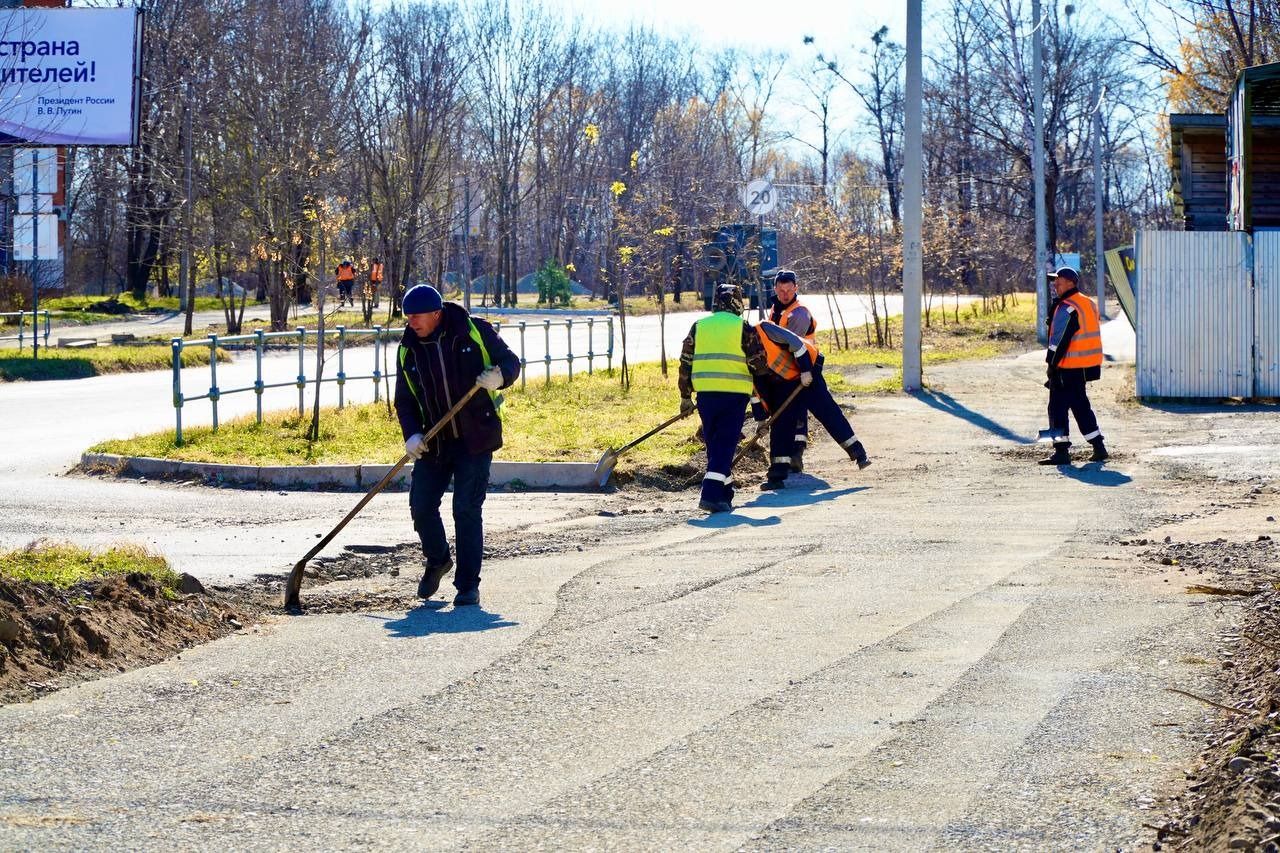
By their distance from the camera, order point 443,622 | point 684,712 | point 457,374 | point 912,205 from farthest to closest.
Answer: point 912,205 → point 457,374 → point 443,622 → point 684,712

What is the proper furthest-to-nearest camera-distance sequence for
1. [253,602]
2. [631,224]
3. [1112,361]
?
[1112,361] → [631,224] → [253,602]

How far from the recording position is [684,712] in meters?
6.03

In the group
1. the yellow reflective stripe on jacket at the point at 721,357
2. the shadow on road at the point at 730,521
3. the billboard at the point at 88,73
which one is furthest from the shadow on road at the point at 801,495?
the billboard at the point at 88,73

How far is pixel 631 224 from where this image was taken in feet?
85.5

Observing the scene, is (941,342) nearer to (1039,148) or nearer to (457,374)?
(1039,148)

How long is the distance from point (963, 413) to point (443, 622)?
12139mm

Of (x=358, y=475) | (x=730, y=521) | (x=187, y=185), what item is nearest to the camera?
(x=730, y=521)

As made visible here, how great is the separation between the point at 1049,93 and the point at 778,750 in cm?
5653

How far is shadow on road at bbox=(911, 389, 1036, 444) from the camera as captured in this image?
16781 millimetres

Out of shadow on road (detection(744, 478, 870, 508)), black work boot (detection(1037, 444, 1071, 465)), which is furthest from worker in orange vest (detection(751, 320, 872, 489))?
black work boot (detection(1037, 444, 1071, 465))

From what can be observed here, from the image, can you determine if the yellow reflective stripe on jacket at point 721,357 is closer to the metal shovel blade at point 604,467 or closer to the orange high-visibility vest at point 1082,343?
the metal shovel blade at point 604,467

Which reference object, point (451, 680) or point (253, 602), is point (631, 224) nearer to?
point (253, 602)

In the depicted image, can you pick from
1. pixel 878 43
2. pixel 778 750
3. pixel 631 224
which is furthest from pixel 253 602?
pixel 878 43

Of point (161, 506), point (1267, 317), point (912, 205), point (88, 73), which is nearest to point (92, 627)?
point (161, 506)
